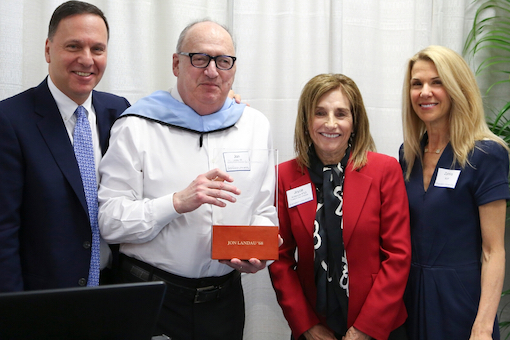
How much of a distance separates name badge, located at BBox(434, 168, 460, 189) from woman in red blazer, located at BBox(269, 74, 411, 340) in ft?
0.58

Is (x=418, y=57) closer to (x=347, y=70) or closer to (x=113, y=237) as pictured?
(x=347, y=70)

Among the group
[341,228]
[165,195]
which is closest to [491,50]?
[341,228]

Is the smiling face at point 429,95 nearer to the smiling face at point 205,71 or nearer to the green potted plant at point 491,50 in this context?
the smiling face at point 205,71

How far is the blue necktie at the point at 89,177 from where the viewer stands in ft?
6.48

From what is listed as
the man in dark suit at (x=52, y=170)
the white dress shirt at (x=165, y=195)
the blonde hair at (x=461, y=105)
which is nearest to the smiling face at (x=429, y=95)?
the blonde hair at (x=461, y=105)

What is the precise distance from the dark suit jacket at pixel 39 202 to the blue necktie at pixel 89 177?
0.12 feet

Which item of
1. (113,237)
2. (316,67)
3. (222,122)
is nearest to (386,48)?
(316,67)

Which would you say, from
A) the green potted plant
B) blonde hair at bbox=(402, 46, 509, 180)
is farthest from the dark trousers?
the green potted plant

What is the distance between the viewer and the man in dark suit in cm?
180

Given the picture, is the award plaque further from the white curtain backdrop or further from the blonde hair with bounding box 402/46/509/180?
the white curtain backdrop

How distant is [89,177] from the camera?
200 cm

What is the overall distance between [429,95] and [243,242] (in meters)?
1.15

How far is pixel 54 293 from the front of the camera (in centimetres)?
96

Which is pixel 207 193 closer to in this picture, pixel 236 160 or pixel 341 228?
pixel 236 160
